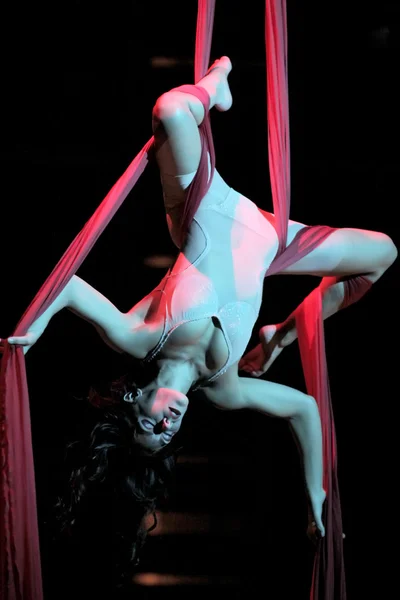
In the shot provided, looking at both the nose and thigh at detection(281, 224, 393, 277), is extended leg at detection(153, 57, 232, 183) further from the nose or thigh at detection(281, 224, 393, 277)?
the nose

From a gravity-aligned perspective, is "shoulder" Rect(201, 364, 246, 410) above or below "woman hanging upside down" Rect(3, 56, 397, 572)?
below

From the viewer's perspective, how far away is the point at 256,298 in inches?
115

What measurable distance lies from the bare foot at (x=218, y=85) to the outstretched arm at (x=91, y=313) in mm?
678

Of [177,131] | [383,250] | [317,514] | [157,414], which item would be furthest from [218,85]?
[317,514]

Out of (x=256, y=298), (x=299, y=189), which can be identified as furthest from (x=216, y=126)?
(x=256, y=298)

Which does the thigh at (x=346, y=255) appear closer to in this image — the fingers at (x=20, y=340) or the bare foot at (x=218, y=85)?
the bare foot at (x=218, y=85)

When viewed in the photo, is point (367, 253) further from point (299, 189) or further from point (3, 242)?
point (3, 242)

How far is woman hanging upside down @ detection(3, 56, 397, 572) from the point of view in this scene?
8.93ft

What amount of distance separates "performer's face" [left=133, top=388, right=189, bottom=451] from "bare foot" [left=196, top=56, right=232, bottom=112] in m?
0.89

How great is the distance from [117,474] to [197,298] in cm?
67

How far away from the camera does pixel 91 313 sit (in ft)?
9.00

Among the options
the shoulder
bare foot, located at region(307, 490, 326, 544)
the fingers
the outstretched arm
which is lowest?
bare foot, located at region(307, 490, 326, 544)

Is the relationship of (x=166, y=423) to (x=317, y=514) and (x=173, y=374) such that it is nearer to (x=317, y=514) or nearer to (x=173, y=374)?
(x=173, y=374)

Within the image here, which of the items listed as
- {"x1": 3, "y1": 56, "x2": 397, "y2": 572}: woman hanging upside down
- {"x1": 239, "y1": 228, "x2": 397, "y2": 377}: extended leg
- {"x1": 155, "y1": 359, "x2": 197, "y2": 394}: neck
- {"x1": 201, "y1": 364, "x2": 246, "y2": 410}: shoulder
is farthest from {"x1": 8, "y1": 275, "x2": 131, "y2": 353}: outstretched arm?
{"x1": 239, "y1": 228, "x2": 397, "y2": 377}: extended leg
